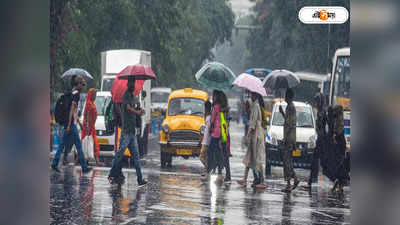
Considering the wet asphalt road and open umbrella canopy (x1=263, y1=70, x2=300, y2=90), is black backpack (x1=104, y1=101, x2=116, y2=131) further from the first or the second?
open umbrella canopy (x1=263, y1=70, x2=300, y2=90)

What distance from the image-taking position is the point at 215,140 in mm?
15375

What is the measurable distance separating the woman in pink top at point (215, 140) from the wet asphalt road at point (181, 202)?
1.24 ft

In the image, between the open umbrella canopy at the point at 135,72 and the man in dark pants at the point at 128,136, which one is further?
the open umbrella canopy at the point at 135,72

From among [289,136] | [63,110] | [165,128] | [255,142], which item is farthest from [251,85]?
[165,128]

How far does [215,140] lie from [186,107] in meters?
4.29

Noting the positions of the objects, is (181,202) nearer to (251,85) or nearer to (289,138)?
(289,138)

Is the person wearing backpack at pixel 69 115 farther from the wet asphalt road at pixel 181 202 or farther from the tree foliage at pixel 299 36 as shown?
the tree foliage at pixel 299 36

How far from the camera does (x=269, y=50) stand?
5344 centimetres

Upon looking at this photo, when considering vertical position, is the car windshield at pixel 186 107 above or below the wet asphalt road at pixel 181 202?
above

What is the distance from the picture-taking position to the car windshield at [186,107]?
19.4 metres

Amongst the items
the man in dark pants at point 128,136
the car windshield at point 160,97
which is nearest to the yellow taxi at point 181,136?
the man in dark pants at point 128,136

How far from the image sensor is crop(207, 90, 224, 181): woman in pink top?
15.3 m

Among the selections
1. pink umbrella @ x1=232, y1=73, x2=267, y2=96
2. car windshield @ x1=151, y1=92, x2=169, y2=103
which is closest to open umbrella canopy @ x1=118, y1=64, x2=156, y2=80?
pink umbrella @ x1=232, y1=73, x2=267, y2=96

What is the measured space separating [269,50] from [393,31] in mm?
51237
